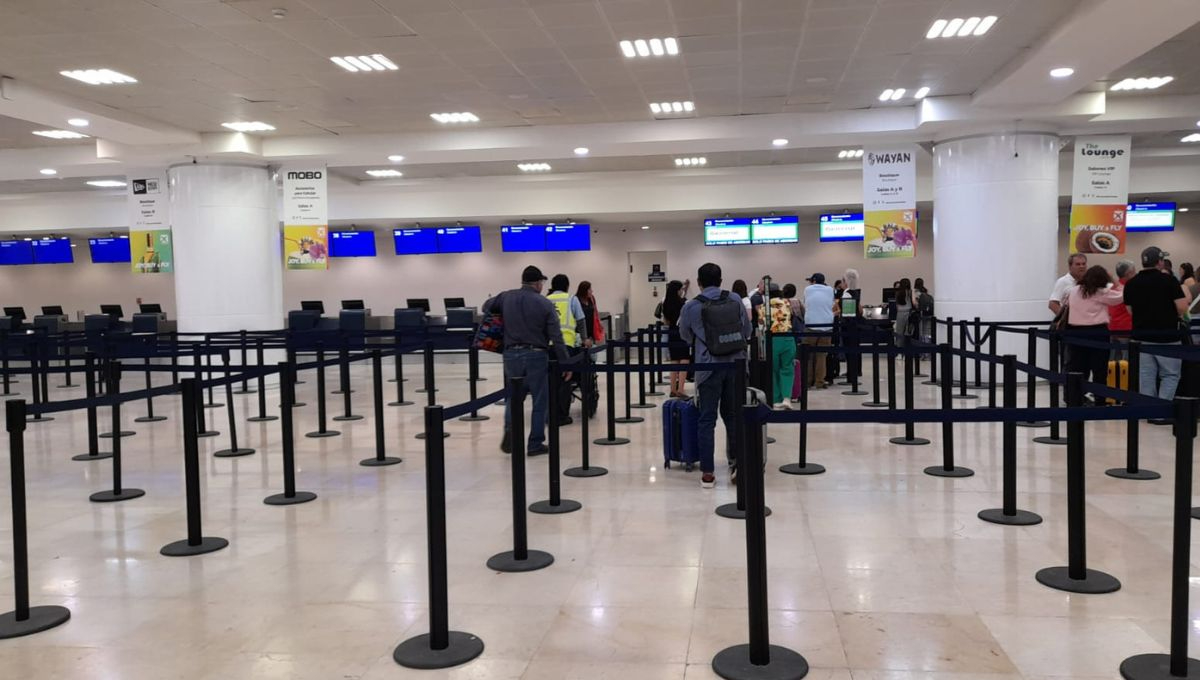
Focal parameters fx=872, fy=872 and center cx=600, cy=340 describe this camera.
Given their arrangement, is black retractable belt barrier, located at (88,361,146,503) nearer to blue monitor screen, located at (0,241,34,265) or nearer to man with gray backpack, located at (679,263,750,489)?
man with gray backpack, located at (679,263,750,489)

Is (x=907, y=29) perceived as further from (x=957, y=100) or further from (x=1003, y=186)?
(x=1003, y=186)

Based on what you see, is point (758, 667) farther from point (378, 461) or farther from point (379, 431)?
point (379, 431)

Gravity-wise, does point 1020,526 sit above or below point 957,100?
below

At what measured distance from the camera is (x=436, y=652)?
3752 mm

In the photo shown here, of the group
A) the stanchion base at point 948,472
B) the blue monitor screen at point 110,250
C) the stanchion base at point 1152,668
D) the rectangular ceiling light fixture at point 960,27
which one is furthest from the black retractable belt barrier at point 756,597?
the blue monitor screen at point 110,250

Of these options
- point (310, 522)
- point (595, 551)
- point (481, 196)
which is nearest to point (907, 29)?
point (595, 551)

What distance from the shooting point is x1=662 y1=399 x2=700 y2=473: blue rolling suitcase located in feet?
24.0

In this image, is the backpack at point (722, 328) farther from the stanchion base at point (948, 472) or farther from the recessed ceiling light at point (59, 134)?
the recessed ceiling light at point (59, 134)

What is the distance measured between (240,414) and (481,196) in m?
9.11

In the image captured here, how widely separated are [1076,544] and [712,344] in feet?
9.50

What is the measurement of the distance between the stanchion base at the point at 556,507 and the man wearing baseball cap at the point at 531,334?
5.99 feet

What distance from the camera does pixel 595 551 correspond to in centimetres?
519

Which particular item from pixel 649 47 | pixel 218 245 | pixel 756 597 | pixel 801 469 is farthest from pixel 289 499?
pixel 218 245

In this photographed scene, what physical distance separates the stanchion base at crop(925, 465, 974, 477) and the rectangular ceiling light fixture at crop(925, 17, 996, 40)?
4474 millimetres
